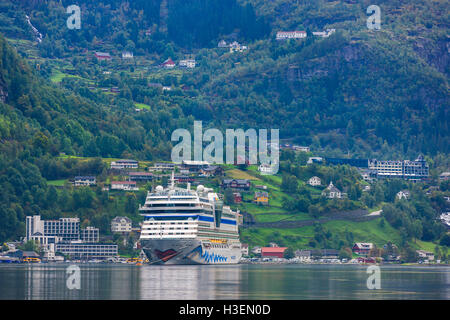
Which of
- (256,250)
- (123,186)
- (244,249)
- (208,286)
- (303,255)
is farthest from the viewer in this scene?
(123,186)

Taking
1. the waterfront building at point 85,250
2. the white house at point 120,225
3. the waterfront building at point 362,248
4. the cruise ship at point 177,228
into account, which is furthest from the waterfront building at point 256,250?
the cruise ship at point 177,228

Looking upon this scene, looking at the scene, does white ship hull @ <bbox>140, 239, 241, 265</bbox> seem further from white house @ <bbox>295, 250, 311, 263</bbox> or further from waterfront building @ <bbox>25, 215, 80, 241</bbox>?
white house @ <bbox>295, 250, 311, 263</bbox>

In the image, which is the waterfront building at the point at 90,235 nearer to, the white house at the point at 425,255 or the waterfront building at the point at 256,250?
the waterfront building at the point at 256,250

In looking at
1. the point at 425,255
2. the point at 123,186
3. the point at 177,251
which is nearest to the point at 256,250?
the point at 123,186

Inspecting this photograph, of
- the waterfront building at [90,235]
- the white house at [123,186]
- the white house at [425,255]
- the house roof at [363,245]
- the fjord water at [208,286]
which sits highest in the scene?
the white house at [123,186]

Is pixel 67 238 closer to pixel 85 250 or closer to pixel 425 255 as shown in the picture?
pixel 85 250

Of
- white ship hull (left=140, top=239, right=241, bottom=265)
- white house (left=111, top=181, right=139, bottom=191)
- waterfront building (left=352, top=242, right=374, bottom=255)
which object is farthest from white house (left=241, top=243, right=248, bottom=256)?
white ship hull (left=140, top=239, right=241, bottom=265)
